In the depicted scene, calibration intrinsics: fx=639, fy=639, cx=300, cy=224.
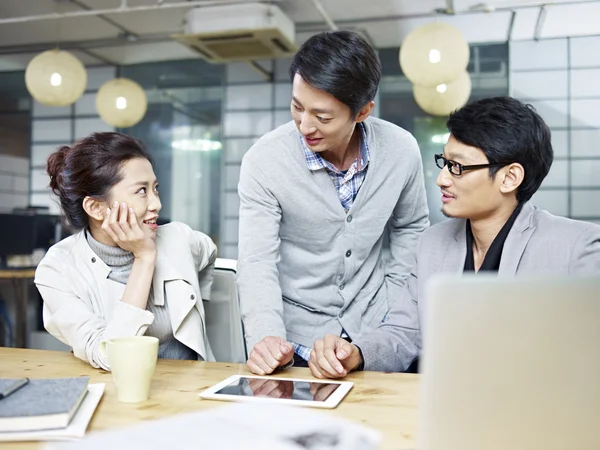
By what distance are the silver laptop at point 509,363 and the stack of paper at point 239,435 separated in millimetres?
168

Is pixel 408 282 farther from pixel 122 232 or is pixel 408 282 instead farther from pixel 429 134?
pixel 429 134

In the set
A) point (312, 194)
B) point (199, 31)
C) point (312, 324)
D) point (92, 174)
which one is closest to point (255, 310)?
point (312, 324)

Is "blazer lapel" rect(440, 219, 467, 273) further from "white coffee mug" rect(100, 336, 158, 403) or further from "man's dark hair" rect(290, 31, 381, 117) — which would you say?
"white coffee mug" rect(100, 336, 158, 403)

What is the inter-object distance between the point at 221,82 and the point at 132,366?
6.17m

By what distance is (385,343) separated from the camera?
4.86ft

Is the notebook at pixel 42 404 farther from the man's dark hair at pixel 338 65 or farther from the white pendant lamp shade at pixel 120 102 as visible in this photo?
the white pendant lamp shade at pixel 120 102

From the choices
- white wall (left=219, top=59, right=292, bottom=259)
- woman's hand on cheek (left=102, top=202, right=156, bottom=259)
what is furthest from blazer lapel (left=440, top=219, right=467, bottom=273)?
white wall (left=219, top=59, right=292, bottom=259)

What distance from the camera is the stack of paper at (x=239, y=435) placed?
702mm

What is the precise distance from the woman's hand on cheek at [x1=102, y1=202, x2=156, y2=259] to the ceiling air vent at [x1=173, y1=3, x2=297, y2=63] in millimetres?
3398

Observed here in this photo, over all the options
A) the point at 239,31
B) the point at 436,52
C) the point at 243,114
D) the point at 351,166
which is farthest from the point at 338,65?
the point at 243,114

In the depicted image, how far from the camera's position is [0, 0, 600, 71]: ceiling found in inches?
211

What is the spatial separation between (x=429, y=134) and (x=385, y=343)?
510cm

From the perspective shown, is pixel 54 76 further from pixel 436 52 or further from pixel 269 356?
pixel 269 356

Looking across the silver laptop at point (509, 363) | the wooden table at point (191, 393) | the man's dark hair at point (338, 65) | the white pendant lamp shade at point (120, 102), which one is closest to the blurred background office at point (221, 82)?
the white pendant lamp shade at point (120, 102)
